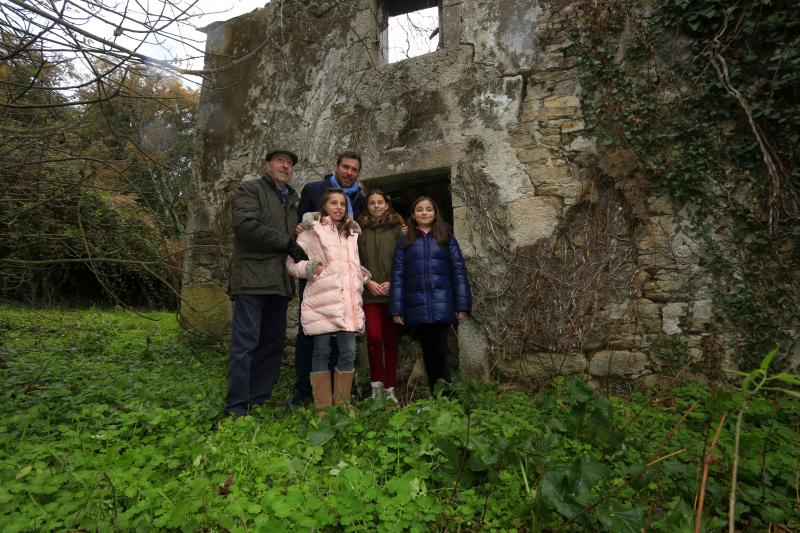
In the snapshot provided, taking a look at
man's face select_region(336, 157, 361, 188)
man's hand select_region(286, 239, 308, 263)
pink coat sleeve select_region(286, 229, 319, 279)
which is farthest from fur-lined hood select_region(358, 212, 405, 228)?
man's hand select_region(286, 239, 308, 263)

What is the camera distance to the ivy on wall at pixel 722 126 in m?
3.40

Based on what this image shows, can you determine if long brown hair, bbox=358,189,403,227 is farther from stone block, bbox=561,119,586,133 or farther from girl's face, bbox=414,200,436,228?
stone block, bbox=561,119,586,133

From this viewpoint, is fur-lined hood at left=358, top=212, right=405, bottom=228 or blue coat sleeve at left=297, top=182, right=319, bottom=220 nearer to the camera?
blue coat sleeve at left=297, top=182, right=319, bottom=220

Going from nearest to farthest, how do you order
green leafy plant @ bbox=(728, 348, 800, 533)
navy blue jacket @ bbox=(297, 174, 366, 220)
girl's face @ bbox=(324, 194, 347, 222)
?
green leafy plant @ bbox=(728, 348, 800, 533) → girl's face @ bbox=(324, 194, 347, 222) → navy blue jacket @ bbox=(297, 174, 366, 220)

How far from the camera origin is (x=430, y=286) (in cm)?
376

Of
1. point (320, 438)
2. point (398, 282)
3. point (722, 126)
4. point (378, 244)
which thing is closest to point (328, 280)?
point (398, 282)

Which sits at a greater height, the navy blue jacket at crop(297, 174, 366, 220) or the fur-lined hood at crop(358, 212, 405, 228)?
the navy blue jacket at crop(297, 174, 366, 220)

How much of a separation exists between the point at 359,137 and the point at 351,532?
150 inches

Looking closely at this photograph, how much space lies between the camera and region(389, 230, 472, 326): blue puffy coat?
3.72 m

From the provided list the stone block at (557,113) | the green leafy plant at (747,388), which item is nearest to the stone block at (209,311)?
the stone block at (557,113)

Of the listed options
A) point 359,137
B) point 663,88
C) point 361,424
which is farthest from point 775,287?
point 359,137

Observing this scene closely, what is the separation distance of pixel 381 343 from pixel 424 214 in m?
1.08

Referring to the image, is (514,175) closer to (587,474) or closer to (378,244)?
(378,244)

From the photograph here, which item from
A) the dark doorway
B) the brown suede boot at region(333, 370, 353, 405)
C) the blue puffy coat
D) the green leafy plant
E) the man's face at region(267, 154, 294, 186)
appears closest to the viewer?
the green leafy plant
